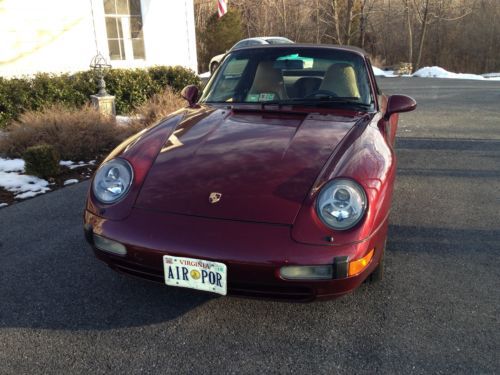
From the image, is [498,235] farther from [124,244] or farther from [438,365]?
[124,244]

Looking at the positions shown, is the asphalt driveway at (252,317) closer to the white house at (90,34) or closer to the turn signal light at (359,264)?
the turn signal light at (359,264)

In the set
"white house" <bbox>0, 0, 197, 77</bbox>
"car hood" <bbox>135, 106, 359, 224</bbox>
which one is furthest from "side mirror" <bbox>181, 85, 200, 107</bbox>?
"white house" <bbox>0, 0, 197, 77</bbox>

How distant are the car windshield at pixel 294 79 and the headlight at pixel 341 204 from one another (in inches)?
49.3

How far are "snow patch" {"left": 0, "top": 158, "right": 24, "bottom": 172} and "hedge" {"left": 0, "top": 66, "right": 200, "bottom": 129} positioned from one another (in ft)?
6.22

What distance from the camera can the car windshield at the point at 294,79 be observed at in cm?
339

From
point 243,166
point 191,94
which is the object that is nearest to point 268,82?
point 191,94

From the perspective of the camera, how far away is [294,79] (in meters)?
3.59

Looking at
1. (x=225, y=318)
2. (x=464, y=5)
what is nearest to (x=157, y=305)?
(x=225, y=318)

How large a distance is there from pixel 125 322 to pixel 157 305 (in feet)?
0.72

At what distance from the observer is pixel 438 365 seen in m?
2.04

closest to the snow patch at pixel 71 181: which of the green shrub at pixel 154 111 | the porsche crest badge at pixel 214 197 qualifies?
the green shrub at pixel 154 111

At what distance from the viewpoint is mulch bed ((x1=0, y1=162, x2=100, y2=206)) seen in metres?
4.41

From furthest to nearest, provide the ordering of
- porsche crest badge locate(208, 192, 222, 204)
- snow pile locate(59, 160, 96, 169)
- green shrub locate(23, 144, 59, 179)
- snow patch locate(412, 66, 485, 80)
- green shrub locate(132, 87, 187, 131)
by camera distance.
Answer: snow patch locate(412, 66, 485, 80) → green shrub locate(132, 87, 187, 131) → snow pile locate(59, 160, 96, 169) → green shrub locate(23, 144, 59, 179) → porsche crest badge locate(208, 192, 222, 204)

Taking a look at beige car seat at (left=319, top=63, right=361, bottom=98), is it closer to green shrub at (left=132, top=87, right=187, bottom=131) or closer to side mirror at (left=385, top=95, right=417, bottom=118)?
side mirror at (left=385, top=95, right=417, bottom=118)
